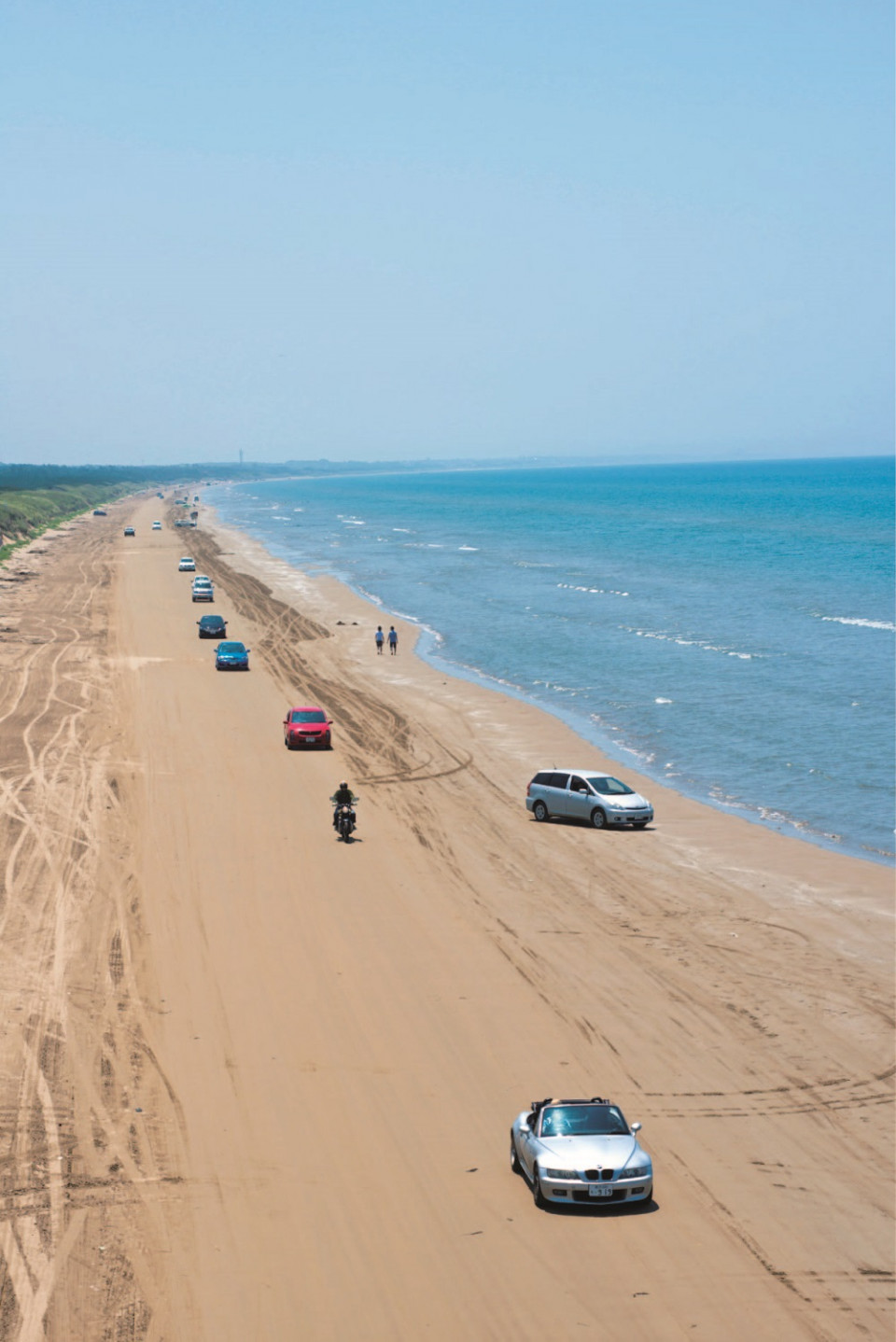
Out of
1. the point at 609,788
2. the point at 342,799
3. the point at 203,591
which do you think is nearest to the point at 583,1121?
the point at 342,799

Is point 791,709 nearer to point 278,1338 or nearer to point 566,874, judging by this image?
point 566,874

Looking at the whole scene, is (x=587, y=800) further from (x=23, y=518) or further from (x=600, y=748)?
(x=23, y=518)

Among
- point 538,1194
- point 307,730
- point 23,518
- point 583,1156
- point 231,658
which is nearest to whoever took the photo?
point 583,1156

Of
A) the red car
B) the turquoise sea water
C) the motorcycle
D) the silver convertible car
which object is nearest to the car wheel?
the silver convertible car

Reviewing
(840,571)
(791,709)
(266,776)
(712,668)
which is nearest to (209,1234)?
(266,776)

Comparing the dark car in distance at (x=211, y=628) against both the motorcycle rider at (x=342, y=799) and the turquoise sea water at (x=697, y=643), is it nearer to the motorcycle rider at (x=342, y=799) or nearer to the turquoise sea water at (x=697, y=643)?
the turquoise sea water at (x=697, y=643)

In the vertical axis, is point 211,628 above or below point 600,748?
above
